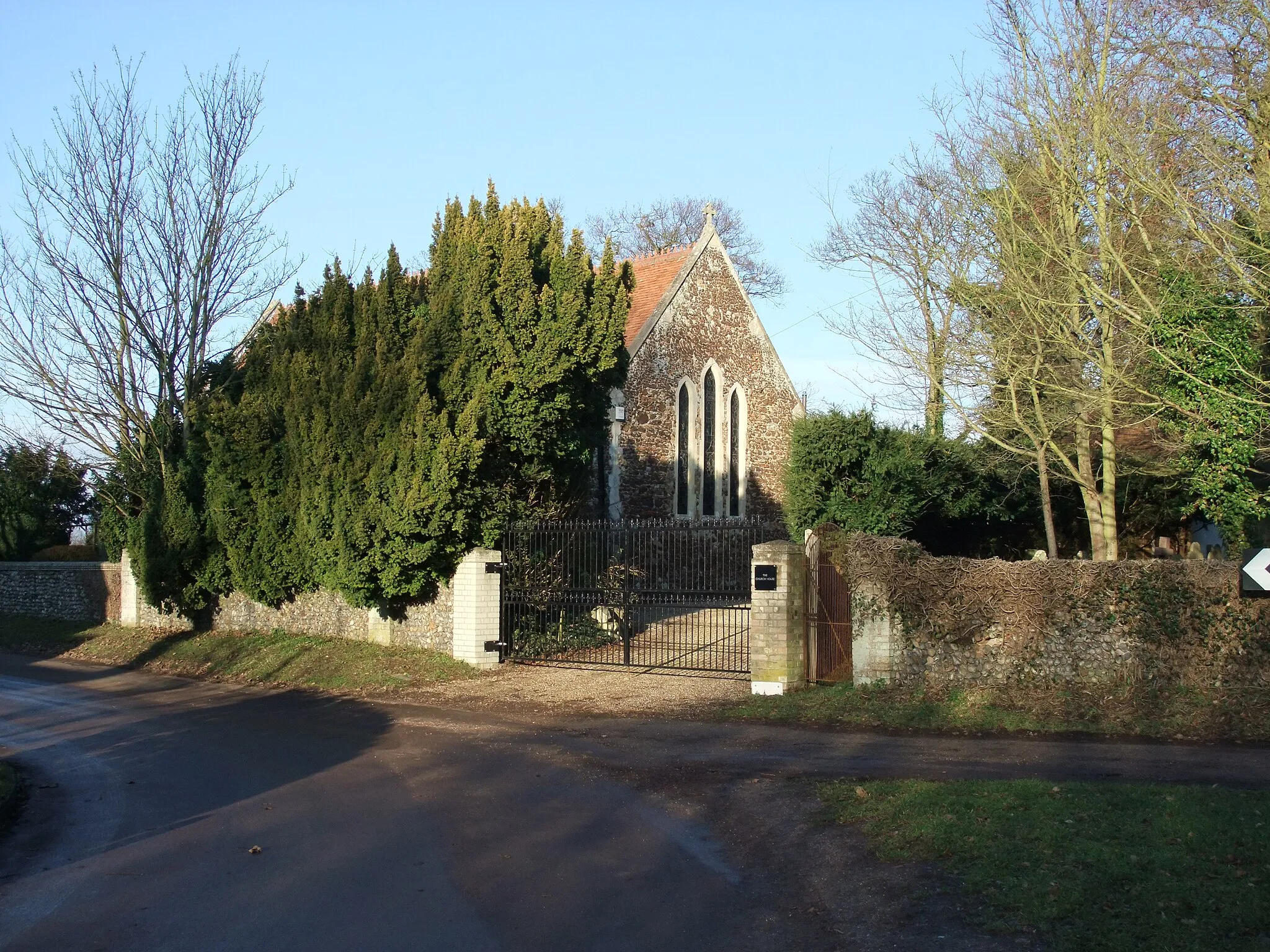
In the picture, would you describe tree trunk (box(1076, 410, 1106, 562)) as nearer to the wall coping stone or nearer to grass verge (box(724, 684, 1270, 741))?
grass verge (box(724, 684, 1270, 741))

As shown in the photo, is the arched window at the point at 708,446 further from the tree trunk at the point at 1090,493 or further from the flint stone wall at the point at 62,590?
the flint stone wall at the point at 62,590

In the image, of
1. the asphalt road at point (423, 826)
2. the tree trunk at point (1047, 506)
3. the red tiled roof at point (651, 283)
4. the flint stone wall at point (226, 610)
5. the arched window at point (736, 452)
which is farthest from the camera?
the arched window at point (736, 452)

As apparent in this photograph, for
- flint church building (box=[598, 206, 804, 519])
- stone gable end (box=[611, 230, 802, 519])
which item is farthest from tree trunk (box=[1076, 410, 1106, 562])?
flint church building (box=[598, 206, 804, 519])

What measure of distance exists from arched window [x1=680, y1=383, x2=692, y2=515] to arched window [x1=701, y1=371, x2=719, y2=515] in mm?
460

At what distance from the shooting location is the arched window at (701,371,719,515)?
27422mm

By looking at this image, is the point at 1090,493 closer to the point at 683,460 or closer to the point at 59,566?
the point at 683,460

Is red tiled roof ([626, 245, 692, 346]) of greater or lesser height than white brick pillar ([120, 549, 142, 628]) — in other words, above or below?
above

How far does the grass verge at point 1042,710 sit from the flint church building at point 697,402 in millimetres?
12236

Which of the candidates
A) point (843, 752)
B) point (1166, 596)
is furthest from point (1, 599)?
point (1166, 596)

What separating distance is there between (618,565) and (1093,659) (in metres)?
8.51

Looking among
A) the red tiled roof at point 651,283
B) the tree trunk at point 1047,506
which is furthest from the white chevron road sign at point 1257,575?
the red tiled roof at point 651,283

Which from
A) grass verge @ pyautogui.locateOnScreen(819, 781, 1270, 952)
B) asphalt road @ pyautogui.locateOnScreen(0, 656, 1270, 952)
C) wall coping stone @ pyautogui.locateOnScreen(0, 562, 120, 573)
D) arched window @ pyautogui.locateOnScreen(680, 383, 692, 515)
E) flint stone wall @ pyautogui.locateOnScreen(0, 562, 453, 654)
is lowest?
asphalt road @ pyautogui.locateOnScreen(0, 656, 1270, 952)

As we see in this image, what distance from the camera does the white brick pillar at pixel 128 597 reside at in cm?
2581

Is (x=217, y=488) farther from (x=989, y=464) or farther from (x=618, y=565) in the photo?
(x=989, y=464)
